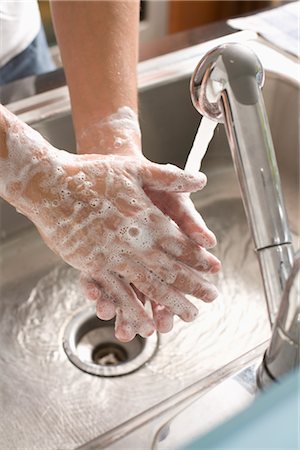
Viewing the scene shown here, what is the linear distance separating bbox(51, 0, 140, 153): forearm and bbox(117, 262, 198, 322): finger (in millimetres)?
146

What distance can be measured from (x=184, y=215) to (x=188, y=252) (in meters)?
0.04

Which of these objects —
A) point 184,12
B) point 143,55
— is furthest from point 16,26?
point 184,12

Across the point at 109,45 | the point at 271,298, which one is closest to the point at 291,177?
the point at 109,45

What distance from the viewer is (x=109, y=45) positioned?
0.65 m

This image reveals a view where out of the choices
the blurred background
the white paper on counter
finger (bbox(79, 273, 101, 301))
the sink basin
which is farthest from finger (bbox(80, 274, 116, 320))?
the blurred background

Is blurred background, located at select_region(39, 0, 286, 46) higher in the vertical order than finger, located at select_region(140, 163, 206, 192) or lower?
lower

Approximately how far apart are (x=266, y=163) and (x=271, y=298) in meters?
0.09

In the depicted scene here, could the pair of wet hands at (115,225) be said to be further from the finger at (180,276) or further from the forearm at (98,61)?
the forearm at (98,61)

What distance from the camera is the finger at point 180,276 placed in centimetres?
53

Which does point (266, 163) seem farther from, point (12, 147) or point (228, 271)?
point (228, 271)

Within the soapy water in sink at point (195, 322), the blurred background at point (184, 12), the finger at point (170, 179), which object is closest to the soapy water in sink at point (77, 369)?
the soapy water in sink at point (195, 322)

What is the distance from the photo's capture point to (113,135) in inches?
24.3

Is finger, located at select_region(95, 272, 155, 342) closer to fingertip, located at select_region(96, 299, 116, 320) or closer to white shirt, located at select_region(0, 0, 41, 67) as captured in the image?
fingertip, located at select_region(96, 299, 116, 320)

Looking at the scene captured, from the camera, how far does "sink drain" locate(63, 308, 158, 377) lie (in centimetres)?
69
